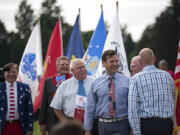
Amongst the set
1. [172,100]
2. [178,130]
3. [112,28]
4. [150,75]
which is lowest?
[178,130]

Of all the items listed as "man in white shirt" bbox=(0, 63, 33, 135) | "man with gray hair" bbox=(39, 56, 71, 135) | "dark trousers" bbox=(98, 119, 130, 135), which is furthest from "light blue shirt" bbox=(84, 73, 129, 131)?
"man with gray hair" bbox=(39, 56, 71, 135)

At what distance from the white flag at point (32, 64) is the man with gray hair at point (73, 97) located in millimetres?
6358

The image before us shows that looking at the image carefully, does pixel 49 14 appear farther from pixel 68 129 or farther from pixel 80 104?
pixel 68 129

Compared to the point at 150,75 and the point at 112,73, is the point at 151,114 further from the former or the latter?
the point at 112,73

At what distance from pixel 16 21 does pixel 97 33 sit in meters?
60.7

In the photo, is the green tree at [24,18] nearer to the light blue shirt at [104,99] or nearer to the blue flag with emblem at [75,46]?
the blue flag with emblem at [75,46]

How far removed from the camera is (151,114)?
18.0 ft

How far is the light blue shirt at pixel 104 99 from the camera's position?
19.4 feet

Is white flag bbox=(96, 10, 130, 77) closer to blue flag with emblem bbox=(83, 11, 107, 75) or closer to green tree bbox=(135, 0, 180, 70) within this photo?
blue flag with emblem bbox=(83, 11, 107, 75)

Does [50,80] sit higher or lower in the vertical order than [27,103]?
higher

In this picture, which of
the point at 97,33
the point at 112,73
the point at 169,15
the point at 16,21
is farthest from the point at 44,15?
the point at 112,73

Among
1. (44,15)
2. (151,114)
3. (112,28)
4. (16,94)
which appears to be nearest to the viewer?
(151,114)

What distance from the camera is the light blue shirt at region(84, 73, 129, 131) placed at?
5.92 m

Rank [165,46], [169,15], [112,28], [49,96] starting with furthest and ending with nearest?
[169,15] → [165,46] → [112,28] → [49,96]
